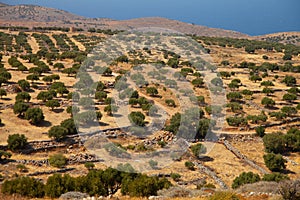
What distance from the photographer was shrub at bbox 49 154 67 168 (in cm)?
2692

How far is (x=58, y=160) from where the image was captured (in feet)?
88.9

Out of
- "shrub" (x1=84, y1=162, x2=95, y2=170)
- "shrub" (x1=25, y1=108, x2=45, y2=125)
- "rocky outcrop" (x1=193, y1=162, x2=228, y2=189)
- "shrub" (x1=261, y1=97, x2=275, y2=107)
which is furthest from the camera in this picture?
"shrub" (x1=261, y1=97, x2=275, y2=107)

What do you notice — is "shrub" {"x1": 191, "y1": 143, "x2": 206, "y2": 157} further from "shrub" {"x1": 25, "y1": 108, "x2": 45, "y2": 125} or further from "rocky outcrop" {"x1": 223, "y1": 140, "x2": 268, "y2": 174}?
"shrub" {"x1": 25, "y1": 108, "x2": 45, "y2": 125}

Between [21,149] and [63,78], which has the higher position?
[63,78]

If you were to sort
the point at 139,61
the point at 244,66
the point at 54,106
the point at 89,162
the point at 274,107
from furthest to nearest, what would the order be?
the point at 244,66 → the point at 139,61 → the point at 274,107 → the point at 54,106 → the point at 89,162

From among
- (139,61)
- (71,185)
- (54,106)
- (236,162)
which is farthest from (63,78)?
(71,185)

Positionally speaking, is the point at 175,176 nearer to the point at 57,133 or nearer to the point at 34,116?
the point at 57,133

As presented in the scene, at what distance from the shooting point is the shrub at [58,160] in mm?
26916

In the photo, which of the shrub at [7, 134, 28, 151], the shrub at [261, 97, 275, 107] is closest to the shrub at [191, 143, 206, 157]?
the shrub at [7, 134, 28, 151]

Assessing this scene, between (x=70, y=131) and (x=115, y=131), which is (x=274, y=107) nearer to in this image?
(x=115, y=131)

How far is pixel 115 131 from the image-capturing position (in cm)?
3441

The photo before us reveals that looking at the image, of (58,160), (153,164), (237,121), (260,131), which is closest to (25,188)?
(58,160)

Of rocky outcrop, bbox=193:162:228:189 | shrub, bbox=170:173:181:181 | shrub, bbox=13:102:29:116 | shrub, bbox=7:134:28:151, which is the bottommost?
rocky outcrop, bbox=193:162:228:189

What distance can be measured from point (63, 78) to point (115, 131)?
81.2ft
